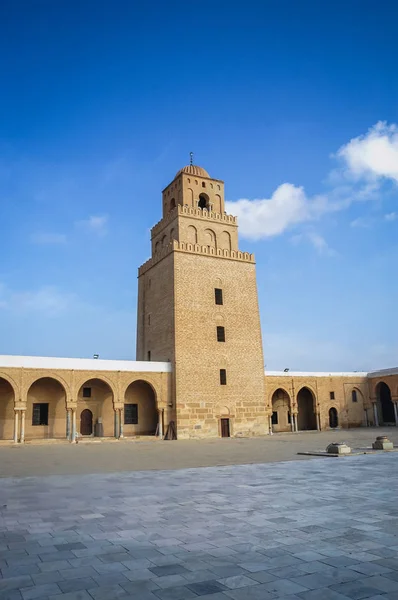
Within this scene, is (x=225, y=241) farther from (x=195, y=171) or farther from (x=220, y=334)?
(x=220, y=334)

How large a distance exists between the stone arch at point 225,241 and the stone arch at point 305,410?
11.2 metres

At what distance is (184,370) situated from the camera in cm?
2509

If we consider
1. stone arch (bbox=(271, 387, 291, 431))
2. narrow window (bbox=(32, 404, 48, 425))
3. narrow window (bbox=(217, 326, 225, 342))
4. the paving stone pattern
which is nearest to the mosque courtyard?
the paving stone pattern

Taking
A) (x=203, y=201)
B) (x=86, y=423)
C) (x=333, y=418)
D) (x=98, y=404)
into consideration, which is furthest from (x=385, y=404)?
(x=86, y=423)

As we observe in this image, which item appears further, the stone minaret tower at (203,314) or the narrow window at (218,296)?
the narrow window at (218,296)

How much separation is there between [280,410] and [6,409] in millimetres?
17152

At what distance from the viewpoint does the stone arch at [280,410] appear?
3150 cm

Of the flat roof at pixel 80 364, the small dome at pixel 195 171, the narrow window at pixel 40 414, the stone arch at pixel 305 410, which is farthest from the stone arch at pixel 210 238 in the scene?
the narrow window at pixel 40 414

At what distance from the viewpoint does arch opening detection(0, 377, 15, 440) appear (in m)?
22.6

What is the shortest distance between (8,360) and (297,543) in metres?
19.3

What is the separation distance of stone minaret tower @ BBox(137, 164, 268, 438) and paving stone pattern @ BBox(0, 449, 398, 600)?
16.8m

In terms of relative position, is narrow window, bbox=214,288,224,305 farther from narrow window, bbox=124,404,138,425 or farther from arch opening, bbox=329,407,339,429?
arch opening, bbox=329,407,339,429

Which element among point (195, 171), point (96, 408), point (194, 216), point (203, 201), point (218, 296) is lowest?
point (96, 408)

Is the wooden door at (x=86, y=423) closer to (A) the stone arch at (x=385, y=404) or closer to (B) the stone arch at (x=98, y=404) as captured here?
(B) the stone arch at (x=98, y=404)
